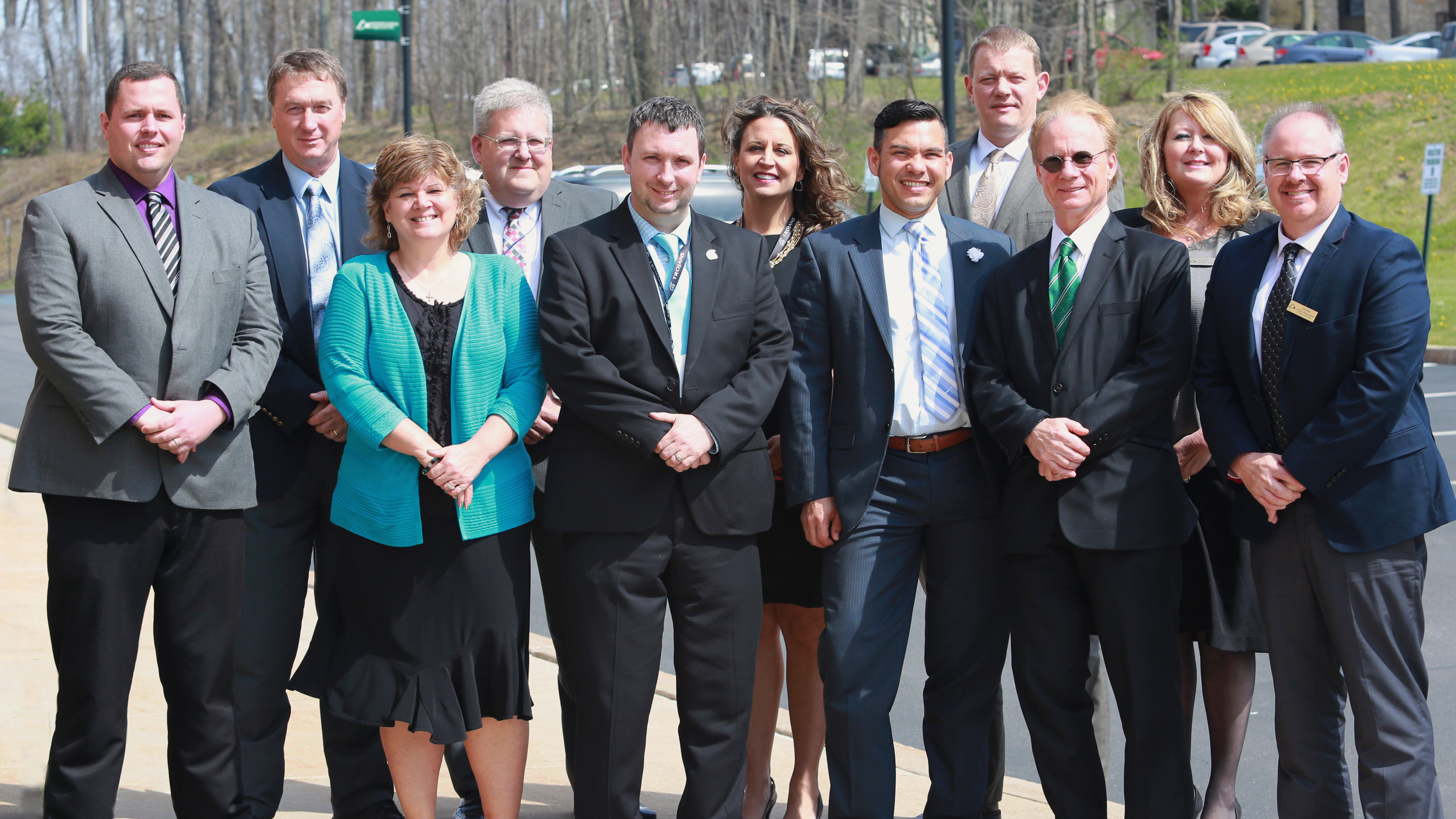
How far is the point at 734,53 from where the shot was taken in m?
33.0

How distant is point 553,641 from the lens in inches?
169

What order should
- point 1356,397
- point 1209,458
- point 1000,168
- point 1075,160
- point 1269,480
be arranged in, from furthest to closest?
1. point 1000,168
2. point 1209,458
3. point 1075,160
4. point 1269,480
5. point 1356,397

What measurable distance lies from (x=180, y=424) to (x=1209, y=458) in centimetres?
309

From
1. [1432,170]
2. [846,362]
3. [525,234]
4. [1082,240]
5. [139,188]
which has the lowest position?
[846,362]

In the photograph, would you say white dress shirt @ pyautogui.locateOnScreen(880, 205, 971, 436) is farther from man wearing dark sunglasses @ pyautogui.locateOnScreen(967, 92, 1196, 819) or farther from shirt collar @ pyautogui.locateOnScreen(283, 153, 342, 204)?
shirt collar @ pyautogui.locateOnScreen(283, 153, 342, 204)

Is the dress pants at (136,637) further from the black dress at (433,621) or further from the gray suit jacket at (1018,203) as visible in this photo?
the gray suit jacket at (1018,203)

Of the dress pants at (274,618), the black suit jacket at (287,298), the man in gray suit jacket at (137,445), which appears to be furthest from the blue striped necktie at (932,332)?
the man in gray suit jacket at (137,445)

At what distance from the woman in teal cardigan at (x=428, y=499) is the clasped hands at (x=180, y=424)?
1.18ft

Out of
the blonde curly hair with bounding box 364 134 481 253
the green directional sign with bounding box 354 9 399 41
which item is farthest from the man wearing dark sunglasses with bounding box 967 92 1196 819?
the green directional sign with bounding box 354 9 399 41

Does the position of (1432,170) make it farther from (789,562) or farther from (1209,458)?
(789,562)

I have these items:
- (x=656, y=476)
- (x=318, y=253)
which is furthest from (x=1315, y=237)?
(x=318, y=253)

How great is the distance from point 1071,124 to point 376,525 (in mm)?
2353

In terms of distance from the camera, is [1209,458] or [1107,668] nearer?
[1107,668]

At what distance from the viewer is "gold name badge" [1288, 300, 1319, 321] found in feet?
11.6
